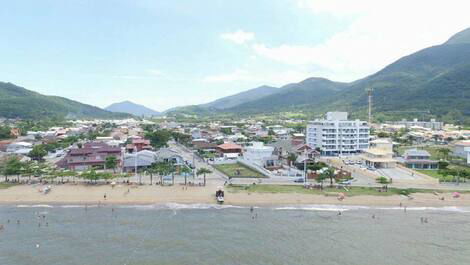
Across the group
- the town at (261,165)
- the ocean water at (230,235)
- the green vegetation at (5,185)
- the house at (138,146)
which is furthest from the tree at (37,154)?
the ocean water at (230,235)

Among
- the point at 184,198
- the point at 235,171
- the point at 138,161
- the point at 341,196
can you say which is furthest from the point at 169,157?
the point at 341,196

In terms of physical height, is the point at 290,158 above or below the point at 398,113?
below

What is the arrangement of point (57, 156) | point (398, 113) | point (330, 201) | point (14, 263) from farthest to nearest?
point (398, 113) → point (57, 156) → point (330, 201) → point (14, 263)

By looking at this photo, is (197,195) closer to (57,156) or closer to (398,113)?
(57,156)

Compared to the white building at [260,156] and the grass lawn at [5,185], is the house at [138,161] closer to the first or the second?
the grass lawn at [5,185]

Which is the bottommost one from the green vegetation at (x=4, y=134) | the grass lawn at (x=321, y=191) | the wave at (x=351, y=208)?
the wave at (x=351, y=208)

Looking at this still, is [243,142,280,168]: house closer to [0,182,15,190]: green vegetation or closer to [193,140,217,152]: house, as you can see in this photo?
[193,140,217,152]: house

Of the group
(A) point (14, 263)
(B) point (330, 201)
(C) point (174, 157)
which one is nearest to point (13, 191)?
(A) point (14, 263)
